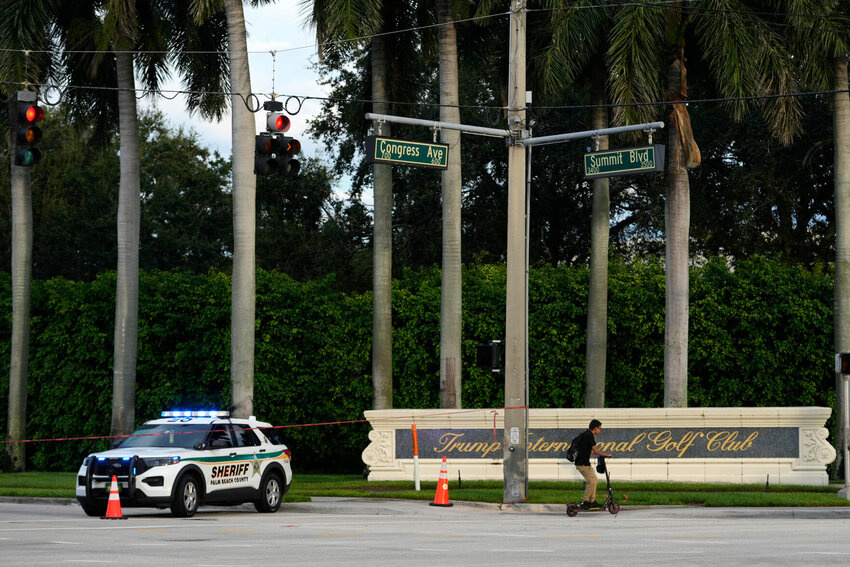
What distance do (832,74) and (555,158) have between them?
13.5 metres

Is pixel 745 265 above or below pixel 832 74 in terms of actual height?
below

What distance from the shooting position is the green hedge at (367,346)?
112 feet

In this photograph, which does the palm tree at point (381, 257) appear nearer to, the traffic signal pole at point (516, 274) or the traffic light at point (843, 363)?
the traffic signal pole at point (516, 274)

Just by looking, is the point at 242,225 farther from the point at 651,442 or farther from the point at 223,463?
the point at 651,442

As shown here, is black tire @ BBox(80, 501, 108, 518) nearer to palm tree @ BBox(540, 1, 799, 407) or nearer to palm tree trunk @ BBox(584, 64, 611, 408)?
palm tree @ BBox(540, 1, 799, 407)

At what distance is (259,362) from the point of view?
37094mm

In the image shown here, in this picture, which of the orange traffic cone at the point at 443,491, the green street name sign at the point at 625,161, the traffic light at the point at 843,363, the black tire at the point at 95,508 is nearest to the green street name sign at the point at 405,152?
the green street name sign at the point at 625,161

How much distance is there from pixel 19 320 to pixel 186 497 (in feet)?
61.4

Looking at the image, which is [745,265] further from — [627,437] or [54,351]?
[54,351]

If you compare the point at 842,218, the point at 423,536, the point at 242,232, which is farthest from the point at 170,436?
the point at 842,218

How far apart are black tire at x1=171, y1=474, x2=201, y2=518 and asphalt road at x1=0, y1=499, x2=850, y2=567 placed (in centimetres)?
21

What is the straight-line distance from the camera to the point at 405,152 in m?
22.4

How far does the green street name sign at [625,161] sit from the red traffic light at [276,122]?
5.51 meters

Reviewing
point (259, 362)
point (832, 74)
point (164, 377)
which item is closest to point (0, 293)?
point (164, 377)
